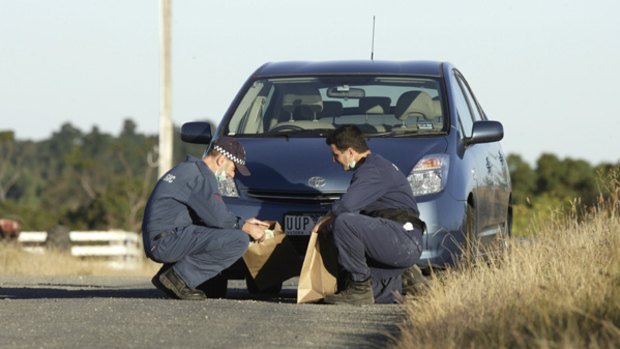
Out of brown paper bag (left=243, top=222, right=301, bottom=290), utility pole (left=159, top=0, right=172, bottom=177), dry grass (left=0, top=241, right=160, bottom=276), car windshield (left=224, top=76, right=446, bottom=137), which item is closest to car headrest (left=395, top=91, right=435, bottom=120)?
car windshield (left=224, top=76, right=446, bottom=137)

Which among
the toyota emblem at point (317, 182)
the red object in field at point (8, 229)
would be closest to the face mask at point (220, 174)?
the toyota emblem at point (317, 182)

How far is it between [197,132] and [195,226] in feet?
4.57

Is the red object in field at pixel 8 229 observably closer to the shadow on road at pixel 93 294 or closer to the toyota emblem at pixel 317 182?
the shadow on road at pixel 93 294

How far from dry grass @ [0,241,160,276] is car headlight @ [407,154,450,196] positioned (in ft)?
35.4

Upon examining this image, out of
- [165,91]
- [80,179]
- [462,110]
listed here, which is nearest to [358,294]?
[462,110]

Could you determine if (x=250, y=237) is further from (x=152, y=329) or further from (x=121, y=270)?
(x=121, y=270)

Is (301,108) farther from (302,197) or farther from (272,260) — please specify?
(272,260)

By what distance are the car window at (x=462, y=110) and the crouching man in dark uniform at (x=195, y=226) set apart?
2125 mm

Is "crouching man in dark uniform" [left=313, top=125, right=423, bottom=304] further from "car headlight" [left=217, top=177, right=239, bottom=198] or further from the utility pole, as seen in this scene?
the utility pole

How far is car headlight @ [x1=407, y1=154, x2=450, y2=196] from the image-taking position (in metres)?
11.4

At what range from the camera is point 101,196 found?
5916 cm

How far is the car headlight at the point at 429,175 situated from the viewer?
451 inches

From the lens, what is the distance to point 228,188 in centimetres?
1152

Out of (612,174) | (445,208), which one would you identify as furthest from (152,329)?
(612,174)
